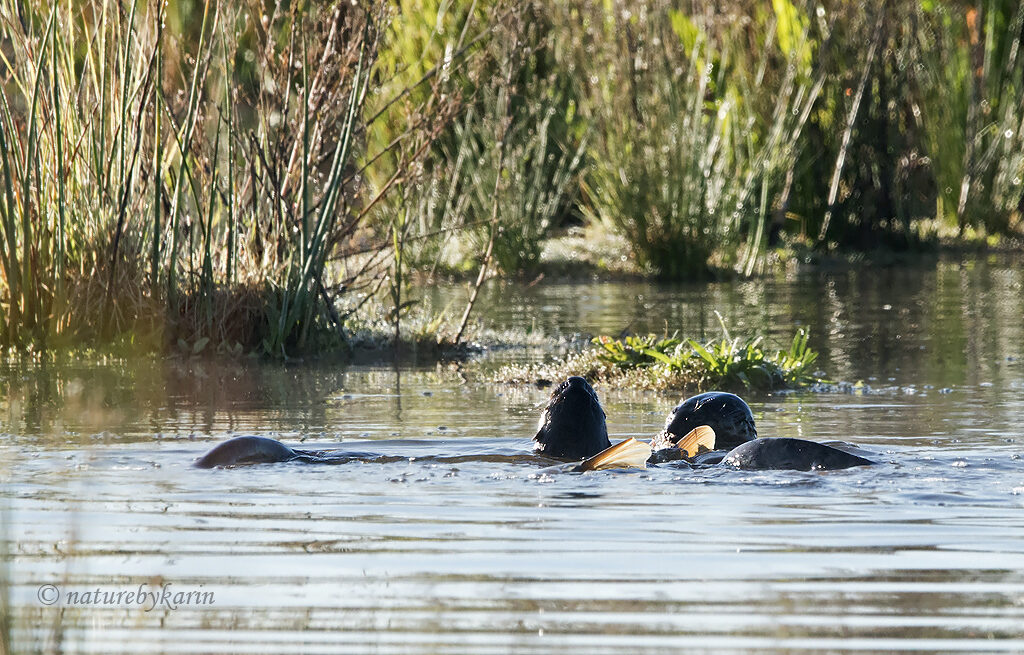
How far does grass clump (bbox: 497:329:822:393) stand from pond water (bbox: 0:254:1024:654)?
26 centimetres

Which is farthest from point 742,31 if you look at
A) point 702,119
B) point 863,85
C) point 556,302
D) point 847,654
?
point 847,654

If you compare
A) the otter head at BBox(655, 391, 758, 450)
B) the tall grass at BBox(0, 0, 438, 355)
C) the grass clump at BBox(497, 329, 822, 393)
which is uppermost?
the tall grass at BBox(0, 0, 438, 355)

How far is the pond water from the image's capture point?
3473mm

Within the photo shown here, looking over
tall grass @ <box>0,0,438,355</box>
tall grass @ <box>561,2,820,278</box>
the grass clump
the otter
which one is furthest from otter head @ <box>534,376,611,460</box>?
tall grass @ <box>561,2,820,278</box>

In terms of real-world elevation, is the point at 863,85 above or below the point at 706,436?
above

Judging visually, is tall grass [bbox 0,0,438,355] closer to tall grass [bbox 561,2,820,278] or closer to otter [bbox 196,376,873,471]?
otter [bbox 196,376,873,471]

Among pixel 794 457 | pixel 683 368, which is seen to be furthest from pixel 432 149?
pixel 794 457

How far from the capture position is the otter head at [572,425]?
6.14 metres

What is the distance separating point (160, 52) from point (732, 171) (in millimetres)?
9983

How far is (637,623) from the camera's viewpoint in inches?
138

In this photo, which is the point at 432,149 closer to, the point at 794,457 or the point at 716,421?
the point at 716,421

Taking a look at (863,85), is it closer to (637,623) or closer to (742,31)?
(742,31)

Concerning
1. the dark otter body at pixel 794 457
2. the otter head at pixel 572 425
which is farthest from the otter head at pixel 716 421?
the dark otter body at pixel 794 457

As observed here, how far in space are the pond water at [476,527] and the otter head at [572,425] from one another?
152mm
